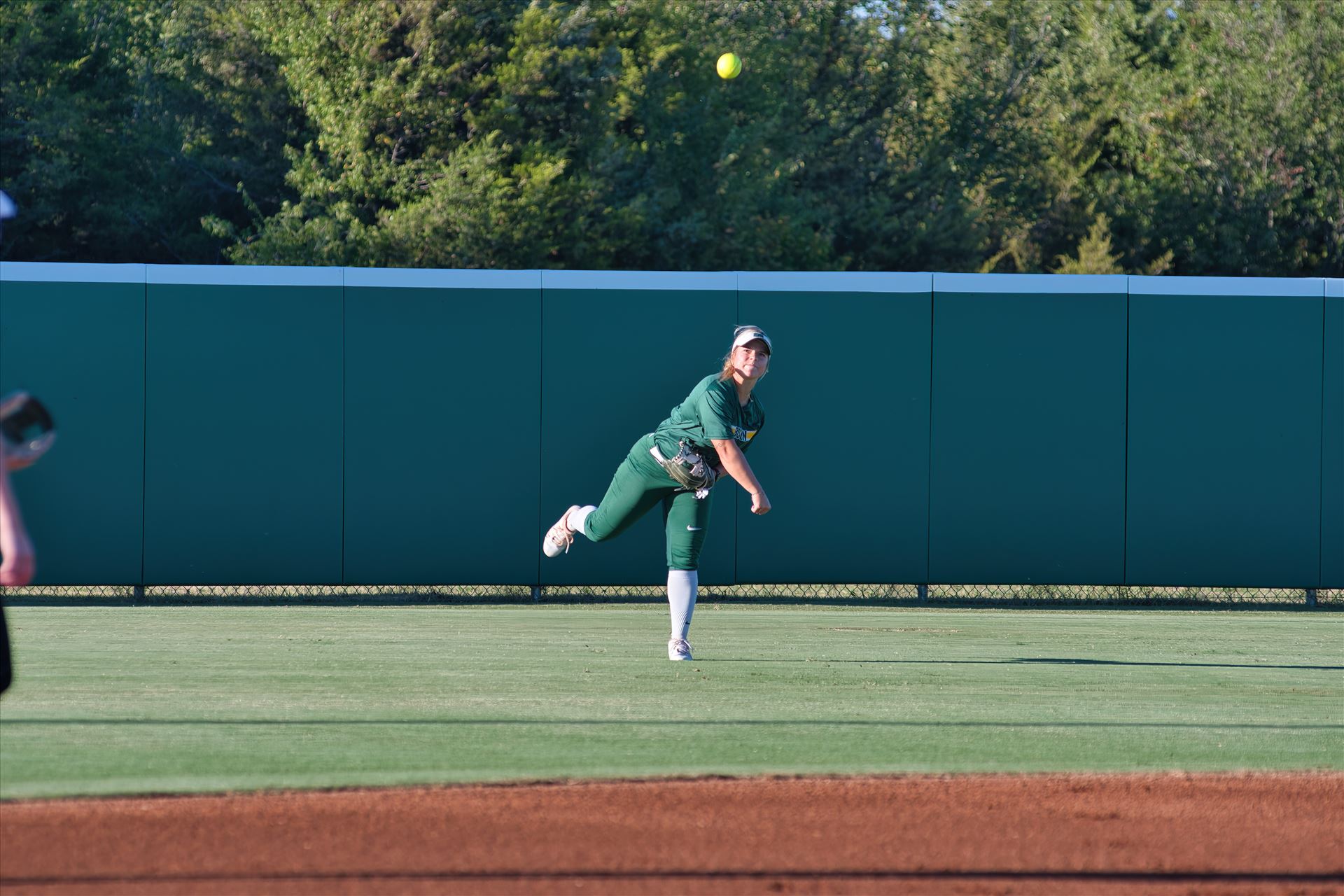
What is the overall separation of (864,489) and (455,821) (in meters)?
8.48

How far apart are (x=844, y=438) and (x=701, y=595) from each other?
188 cm

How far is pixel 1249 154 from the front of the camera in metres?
35.1

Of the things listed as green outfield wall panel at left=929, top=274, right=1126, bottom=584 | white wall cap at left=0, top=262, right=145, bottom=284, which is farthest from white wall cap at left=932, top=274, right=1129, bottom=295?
white wall cap at left=0, top=262, right=145, bottom=284

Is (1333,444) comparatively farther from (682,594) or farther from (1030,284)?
(682,594)

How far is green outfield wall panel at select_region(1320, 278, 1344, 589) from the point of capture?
12.9 meters

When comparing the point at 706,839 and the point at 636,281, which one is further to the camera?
the point at 636,281

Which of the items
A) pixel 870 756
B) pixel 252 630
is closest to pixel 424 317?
pixel 252 630

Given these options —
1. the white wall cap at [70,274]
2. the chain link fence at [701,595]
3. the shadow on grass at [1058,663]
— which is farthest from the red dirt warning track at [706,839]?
the white wall cap at [70,274]

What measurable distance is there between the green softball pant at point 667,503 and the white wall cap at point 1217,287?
257 inches

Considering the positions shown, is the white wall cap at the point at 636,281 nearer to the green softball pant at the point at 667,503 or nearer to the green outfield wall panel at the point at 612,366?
the green outfield wall panel at the point at 612,366

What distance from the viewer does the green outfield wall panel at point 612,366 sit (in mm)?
12523

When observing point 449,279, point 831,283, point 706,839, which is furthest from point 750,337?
point 449,279

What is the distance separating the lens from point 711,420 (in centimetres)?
722

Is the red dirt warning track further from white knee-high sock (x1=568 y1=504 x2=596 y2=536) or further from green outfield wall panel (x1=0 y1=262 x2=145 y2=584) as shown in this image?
green outfield wall panel (x1=0 y1=262 x2=145 y2=584)
